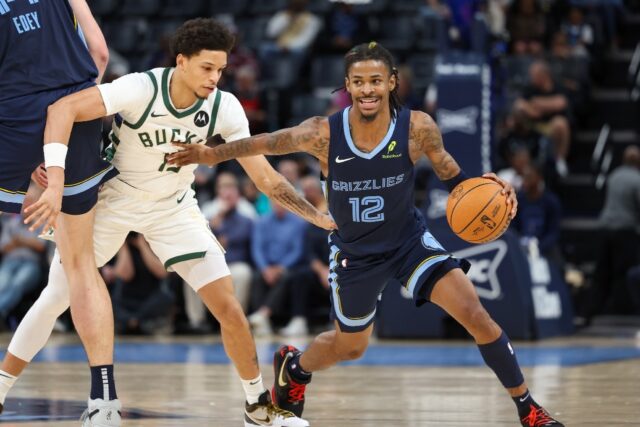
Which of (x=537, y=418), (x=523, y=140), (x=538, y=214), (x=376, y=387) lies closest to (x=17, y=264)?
(x=538, y=214)

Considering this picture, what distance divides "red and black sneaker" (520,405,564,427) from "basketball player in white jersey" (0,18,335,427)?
0.99 meters

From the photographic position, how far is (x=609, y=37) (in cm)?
1533

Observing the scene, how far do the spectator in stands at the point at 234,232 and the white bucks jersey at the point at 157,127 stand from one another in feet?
20.9

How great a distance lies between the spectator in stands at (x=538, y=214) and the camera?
1184 cm

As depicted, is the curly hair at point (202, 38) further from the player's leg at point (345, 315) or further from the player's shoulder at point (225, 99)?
the player's leg at point (345, 315)

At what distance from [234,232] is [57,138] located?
7041 mm

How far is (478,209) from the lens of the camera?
17.8 feet

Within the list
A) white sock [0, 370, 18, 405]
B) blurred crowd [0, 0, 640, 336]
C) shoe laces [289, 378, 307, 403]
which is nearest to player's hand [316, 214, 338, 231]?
shoe laces [289, 378, 307, 403]

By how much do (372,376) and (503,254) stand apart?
9.17 ft

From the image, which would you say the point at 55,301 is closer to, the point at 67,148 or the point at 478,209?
the point at 67,148

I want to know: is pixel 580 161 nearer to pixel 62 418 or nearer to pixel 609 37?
pixel 609 37

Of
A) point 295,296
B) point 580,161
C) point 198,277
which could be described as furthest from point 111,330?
point 580,161

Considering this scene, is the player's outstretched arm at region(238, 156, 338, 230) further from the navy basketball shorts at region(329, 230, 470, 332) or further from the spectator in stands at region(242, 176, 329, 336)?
the spectator in stands at region(242, 176, 329, 336)

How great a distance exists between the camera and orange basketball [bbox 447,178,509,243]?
17.8 ft
